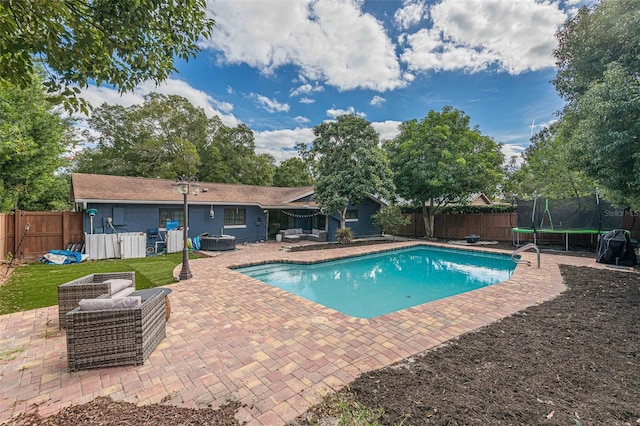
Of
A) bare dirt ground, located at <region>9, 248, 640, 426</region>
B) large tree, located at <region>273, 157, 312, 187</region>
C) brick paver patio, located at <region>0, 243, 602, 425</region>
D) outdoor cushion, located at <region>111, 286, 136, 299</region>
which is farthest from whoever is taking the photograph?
large tree, located at <region>273, 157, 312, 187</region>

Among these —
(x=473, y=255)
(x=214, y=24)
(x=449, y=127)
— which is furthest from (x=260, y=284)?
(x=449, y=127)

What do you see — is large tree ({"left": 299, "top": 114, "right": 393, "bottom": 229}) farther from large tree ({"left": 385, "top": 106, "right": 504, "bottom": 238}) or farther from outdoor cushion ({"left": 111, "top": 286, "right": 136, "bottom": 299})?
outdoor cushion ({"left": 111, "top": 286, "right": 136, "bottom": 299})

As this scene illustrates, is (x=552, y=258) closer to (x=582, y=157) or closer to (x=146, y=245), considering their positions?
(x=582, y=157)

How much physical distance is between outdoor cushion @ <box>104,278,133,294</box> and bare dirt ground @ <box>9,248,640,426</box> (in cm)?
219

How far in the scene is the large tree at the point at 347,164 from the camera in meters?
14.8

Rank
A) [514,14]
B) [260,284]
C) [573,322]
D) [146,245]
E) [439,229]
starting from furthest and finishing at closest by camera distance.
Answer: [439,229], [146,245], [514,14], [260,284], [573,322]

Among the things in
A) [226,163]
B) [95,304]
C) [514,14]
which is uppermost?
[514,14]

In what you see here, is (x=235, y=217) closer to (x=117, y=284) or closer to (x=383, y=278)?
(x=383, y=278)

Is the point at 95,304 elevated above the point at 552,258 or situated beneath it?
elevated above

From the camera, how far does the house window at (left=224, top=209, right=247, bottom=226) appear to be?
14970 millimetres

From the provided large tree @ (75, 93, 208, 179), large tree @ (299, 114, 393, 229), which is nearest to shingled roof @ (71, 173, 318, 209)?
large tree @ (299, 114, 393, 229)

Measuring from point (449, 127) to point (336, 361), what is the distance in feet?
A: 54.6

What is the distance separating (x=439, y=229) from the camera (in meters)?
19.8

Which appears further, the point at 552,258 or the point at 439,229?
the point at 439,229
